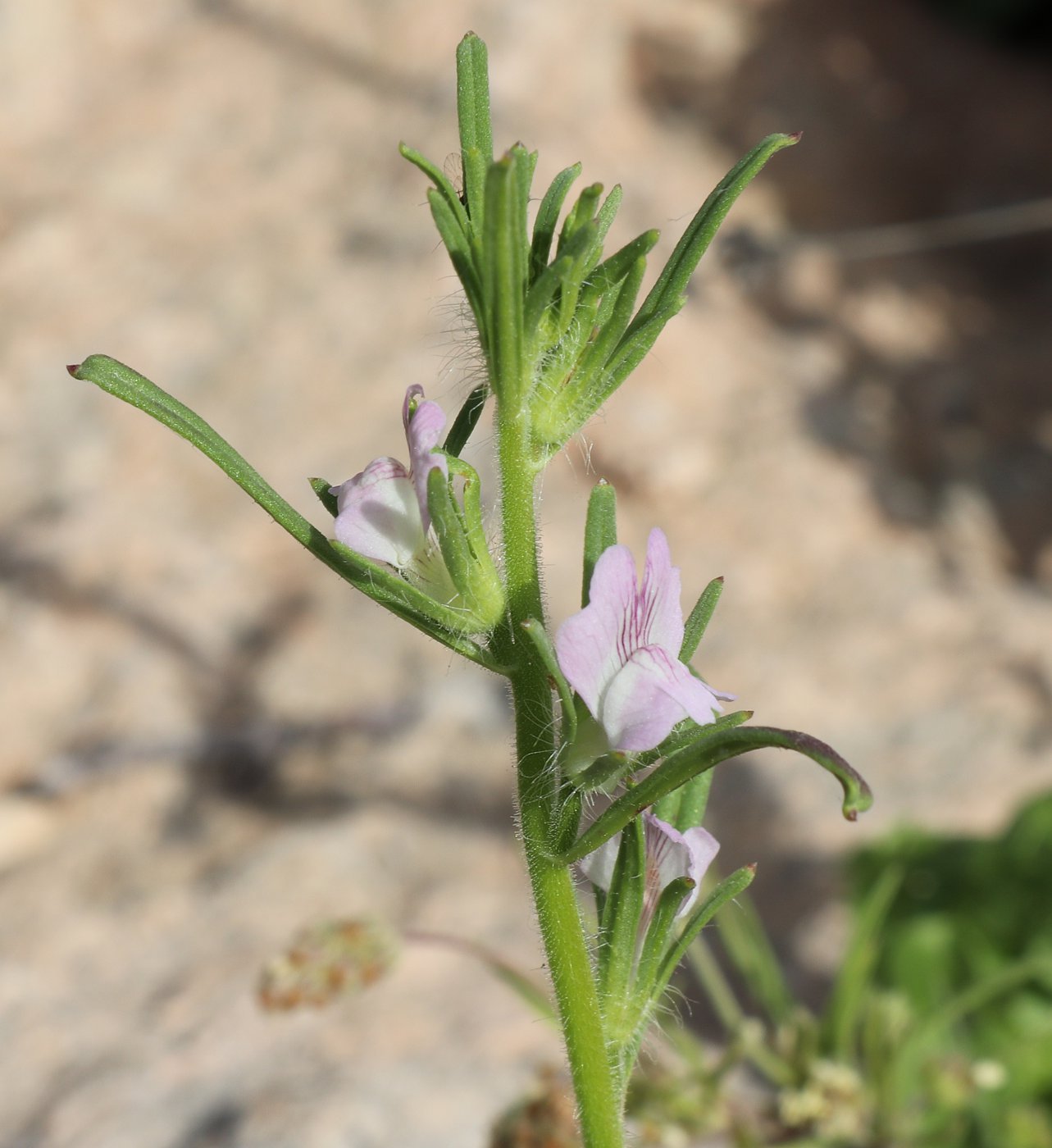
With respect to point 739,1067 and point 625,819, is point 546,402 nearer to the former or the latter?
point 625,819

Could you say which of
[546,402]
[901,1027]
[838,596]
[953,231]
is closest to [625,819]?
[546,402]

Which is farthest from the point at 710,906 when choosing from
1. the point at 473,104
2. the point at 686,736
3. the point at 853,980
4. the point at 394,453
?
the point at 394,453

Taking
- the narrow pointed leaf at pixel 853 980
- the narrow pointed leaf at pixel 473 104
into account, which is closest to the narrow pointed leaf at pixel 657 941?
the narrow pointed leaf at pixel 473 104

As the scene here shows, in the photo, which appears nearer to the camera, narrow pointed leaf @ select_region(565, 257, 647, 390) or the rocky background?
narrow pointed leaf @ select_region(565, 257, 647, 390)

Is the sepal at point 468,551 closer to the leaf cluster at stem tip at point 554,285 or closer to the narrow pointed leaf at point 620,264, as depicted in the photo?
the leaf cluster at stem tip at point 554,285

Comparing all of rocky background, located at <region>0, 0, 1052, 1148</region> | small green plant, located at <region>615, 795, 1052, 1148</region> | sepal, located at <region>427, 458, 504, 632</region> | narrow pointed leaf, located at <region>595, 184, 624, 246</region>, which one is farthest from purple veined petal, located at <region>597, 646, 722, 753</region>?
rocky background, located at <region>0, 0, 1052, 1148</region>

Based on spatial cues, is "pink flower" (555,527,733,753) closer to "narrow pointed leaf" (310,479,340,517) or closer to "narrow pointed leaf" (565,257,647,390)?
"narrow pointed leaf" (565,257,647,390)
